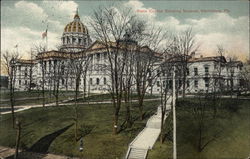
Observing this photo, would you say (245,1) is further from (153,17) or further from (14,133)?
(14,133)

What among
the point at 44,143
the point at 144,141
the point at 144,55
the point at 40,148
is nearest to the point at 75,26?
the point at 144,55

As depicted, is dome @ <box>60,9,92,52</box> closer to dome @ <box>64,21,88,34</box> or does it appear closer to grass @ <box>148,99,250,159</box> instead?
dome @ <box>64,21,88,34</box>

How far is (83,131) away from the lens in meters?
15.4

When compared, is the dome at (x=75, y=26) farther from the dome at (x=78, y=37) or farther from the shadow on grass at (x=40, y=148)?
the shadow on grass at (x=40, y=148)

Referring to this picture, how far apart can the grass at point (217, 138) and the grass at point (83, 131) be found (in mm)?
2563

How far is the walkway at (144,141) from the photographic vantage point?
12.1 meters

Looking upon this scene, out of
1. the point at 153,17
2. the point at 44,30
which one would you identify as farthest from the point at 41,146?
the point at 153,17

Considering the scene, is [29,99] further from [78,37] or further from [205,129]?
[205,129]

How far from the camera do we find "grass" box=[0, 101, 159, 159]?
41.6 ft

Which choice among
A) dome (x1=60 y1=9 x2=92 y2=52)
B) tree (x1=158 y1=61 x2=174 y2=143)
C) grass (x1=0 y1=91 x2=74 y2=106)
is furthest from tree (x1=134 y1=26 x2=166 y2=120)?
grass (x1=0 y1=91 x2=74 y2=106)

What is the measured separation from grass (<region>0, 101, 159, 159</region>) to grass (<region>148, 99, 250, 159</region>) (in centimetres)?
256

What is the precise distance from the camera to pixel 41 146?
13.7 metres

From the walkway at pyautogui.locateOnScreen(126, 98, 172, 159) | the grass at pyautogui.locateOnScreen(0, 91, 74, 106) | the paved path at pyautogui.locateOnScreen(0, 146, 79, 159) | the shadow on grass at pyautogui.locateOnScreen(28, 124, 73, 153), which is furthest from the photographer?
the grass at pyautogui.locateOnScreen(0, 91, 74, 106)

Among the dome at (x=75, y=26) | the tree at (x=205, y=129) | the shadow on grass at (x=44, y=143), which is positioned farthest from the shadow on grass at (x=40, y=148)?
the tree at (x=205, y=129)
